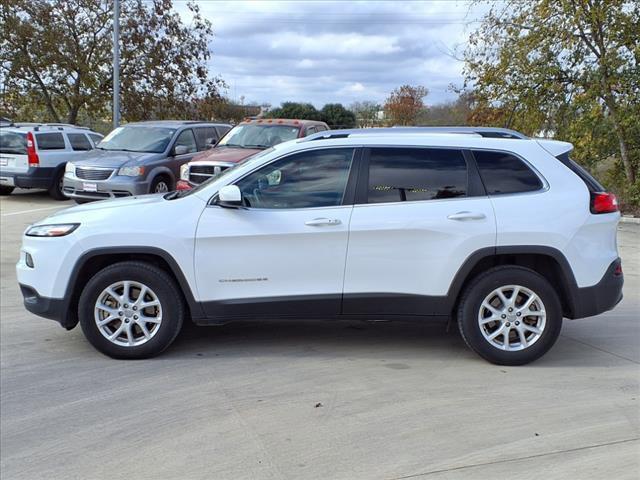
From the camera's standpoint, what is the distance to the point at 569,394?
4516 millimetres

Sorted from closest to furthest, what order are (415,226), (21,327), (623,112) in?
(415,226) → (21,327) → (623,112)

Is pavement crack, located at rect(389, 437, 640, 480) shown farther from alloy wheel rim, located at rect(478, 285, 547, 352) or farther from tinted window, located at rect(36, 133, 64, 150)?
tinted window, located at rect(36, 133, 64, 150)

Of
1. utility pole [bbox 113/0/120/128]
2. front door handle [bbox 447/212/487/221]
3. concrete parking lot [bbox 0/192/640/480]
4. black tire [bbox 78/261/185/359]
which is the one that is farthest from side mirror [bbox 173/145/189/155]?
utility pole [bbox 113/0/120/128]

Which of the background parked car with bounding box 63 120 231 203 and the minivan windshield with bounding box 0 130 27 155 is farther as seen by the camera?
the minivan windshield with bounding box 0 130 27 155

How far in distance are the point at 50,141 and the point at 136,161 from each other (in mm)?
4308

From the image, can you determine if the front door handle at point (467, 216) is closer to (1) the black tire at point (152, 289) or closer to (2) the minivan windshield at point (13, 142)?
(1) the black tire at point (152, 289)

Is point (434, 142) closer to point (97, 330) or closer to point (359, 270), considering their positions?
point (359, 270)

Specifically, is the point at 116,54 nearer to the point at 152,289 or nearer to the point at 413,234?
the point at 152,289

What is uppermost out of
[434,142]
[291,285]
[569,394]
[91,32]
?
[91,32]

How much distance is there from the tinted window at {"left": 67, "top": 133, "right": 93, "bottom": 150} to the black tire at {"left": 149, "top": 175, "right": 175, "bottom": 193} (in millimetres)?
4606

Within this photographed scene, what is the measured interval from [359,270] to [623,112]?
1158 cm

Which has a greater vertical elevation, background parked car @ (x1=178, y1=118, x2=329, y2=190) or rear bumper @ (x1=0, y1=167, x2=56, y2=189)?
background parked car @ (x1=178, y1=118, x2=329, y2=190)

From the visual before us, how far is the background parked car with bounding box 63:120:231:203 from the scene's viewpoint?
39.4 feet

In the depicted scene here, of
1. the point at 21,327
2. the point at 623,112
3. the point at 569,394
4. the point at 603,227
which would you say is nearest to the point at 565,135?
the point at 623,112
